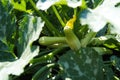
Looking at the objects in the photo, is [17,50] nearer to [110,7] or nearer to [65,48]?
[65,48]

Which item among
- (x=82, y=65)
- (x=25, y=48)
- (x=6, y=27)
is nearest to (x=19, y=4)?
(x=6, y=27)

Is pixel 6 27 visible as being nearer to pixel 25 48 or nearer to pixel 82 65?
pixel 25 48

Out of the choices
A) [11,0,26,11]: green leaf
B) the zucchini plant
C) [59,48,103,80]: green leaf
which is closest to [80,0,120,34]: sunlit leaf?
the zucchini plant

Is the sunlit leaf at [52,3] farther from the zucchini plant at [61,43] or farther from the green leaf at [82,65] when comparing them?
the green leaf at [82,65]

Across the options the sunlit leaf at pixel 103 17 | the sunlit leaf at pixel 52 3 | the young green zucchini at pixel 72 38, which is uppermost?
the sunlit leaf at pixel 52 3

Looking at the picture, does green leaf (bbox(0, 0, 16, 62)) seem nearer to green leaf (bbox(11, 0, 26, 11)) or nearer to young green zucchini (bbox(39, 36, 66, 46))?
green leaf (bbox(11, 0, 26, 11))

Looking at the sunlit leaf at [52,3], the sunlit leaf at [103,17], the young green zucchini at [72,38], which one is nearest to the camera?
the sunlit leaf at [103,17]

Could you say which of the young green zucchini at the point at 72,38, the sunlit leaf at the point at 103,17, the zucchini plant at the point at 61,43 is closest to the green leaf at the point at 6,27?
the zucchini plant at the point at 61,43

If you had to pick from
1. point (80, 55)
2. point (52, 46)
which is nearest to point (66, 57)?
point (80, 55)
